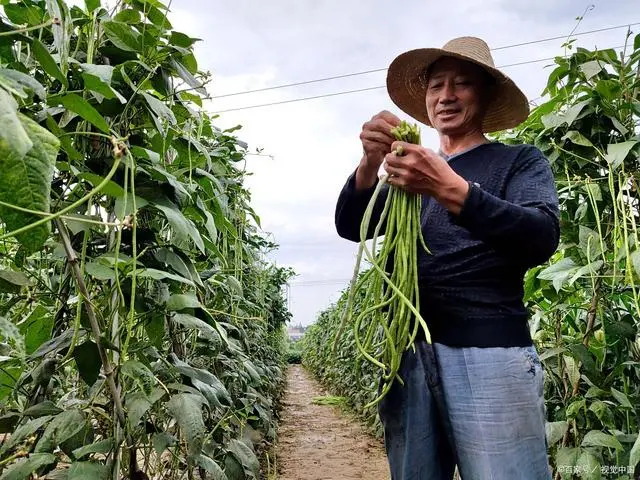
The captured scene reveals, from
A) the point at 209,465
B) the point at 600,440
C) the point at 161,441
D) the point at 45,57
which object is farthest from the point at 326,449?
the point at 45,57

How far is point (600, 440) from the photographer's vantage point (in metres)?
1.50

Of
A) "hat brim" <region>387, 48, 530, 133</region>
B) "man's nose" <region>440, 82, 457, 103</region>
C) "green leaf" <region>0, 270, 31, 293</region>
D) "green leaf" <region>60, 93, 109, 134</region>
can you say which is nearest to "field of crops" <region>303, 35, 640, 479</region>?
"hat brim" <region>387, 48, 530, 133</region>

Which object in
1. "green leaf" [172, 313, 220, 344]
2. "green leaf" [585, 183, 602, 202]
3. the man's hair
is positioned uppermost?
the man's hair

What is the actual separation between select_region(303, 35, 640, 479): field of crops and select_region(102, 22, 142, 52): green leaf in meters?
1.01

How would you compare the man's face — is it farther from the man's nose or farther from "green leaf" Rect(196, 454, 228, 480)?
"green leaf" Rect(196, 454, 228, 480)

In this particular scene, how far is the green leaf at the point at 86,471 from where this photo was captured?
944mm

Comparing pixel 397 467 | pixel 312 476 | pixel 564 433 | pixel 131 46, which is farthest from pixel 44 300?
pixel 312 476

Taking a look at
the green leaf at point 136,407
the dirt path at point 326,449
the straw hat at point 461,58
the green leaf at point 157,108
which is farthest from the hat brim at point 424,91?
the dirt path at point 326,449

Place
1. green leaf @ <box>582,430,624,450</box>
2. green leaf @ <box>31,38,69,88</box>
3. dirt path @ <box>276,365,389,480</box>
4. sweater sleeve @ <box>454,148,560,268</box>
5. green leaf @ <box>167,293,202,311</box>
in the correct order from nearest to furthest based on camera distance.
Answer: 1. green leaf @ <box>31,38,69,88</box>
2. sweater sleeve @ <box>454,148,560,268</box>
3. green leaf @ <box>167,293,202,311</box>
4. green leaf @ <box>582,430,624,450</box>
5. dirt path @ <box>276,365,389,480</box>

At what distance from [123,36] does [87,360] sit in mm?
574

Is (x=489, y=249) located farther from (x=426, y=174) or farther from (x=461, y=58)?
(x=461, y=58)

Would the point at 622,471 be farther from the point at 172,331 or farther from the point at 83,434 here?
the point at 83,434

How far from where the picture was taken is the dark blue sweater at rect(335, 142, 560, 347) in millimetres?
1005

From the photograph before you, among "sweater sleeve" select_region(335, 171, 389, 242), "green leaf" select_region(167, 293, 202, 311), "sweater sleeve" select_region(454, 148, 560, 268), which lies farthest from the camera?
"sweater sleeve" select_region(335, 171, 389, 242)
